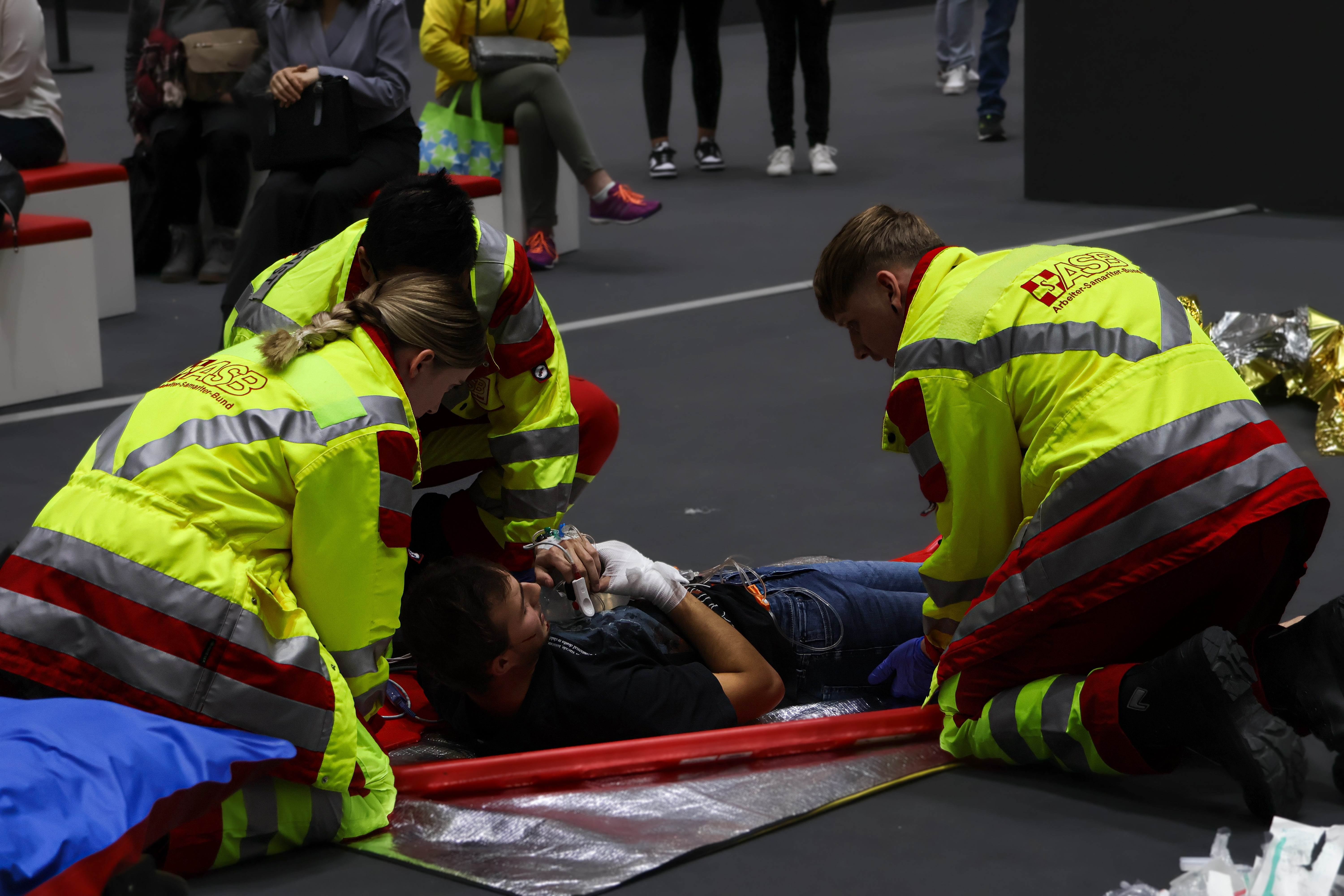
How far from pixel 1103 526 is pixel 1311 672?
1.25ft

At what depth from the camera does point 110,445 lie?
7.35 feet

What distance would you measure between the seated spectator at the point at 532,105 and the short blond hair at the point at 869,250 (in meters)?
4.02

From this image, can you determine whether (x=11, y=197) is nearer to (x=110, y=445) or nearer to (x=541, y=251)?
Result: (x=541, y=251)

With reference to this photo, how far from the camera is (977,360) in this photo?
2363 millimetres

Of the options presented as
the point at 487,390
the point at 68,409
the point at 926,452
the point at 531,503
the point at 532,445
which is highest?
the point at 926,452

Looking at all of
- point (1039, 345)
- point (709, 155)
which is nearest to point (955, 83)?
point (709, 155)

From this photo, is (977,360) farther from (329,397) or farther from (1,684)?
(1,684)

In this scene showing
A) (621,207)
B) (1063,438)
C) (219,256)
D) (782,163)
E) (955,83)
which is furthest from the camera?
(955,83)

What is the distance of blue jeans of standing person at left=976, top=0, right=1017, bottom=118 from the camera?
8.84 m

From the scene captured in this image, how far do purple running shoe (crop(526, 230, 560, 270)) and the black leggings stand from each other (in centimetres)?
188

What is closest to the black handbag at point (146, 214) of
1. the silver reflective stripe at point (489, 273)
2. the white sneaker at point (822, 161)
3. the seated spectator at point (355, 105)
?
the seated spectator at point (355, 105)

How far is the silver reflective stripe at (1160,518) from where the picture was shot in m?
2.26

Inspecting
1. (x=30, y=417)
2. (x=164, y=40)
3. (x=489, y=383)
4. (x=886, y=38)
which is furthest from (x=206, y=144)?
(x=886, y=38)

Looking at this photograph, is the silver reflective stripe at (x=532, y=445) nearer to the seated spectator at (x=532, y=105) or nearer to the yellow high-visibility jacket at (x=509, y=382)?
the yellow high-visibility jacket at (x=509, y=382)
